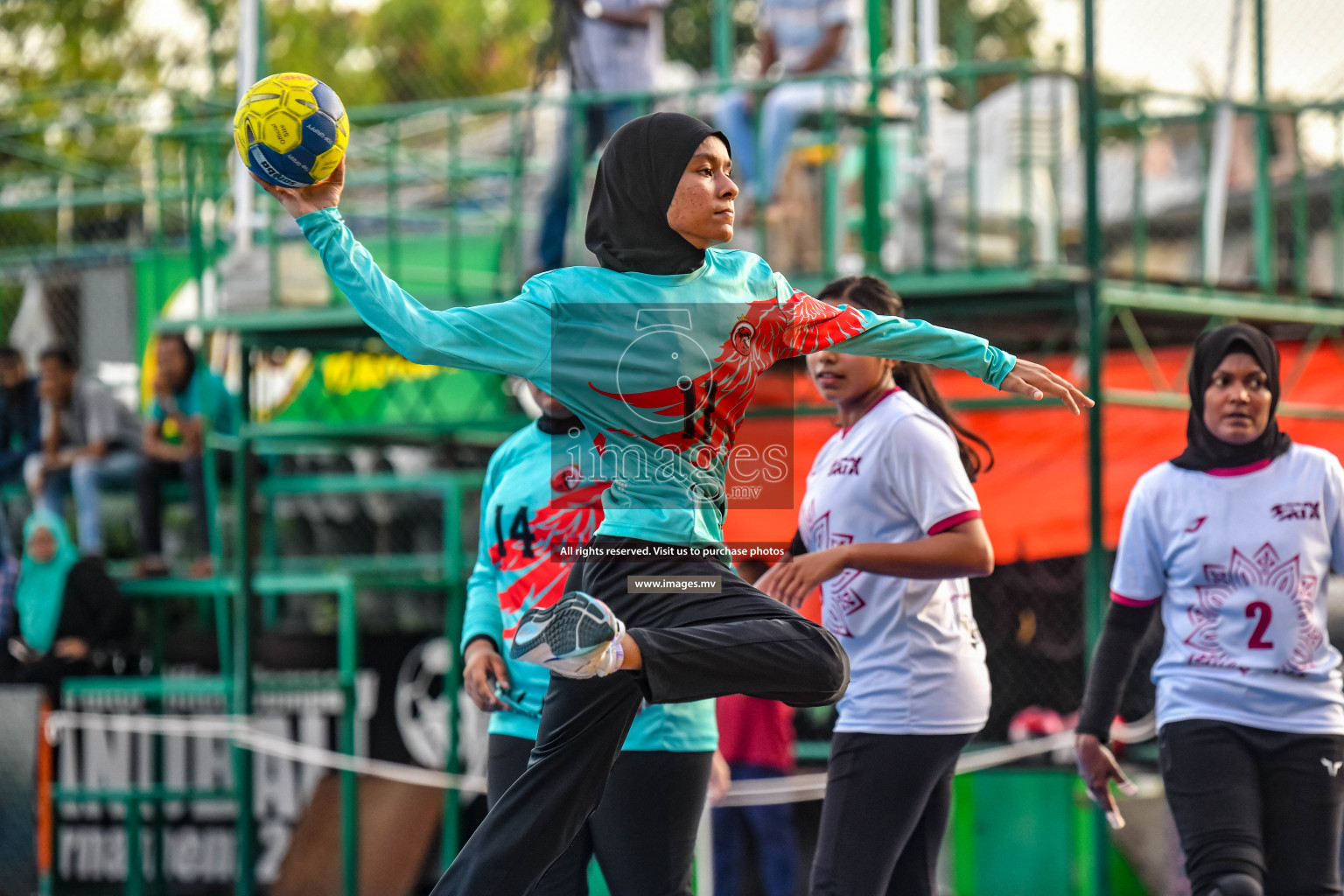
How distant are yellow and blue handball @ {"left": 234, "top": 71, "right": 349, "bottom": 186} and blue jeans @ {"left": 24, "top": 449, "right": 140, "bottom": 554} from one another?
22.8 ft

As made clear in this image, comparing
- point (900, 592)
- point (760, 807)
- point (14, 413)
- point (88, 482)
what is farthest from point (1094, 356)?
point (14, 413)

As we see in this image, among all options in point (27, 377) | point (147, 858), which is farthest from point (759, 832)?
point (27, 377)

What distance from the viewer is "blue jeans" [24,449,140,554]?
395 inches

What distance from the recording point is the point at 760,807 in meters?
7.42

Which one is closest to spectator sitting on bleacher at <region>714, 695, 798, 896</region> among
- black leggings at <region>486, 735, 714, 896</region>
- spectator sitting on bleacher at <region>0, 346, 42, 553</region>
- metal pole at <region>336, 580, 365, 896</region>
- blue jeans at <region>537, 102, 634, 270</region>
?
metal pole at <region>336, 580, 365, 896</region>

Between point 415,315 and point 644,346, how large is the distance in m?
0.50

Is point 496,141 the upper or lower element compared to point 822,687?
upper

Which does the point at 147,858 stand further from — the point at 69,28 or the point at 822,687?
the point at 69,28

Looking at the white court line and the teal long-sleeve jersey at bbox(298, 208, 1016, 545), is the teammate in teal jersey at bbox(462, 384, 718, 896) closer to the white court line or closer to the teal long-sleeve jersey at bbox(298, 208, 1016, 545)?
the teal long-sleeve jersey at bbox(298, 208, 1016, 545)

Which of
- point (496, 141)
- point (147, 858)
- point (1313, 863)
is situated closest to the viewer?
point (1313, 863)

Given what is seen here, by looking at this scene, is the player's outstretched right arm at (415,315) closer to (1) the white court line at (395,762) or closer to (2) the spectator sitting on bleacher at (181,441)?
(1) the white court line at (395,762)

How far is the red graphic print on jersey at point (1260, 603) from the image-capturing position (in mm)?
4492

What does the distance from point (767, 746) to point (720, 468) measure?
12.9 ft

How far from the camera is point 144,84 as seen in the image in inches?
880
